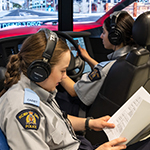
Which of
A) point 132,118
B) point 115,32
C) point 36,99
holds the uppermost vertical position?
point 115,32

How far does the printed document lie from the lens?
3.12 ft

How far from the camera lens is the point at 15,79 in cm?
Answer: 95

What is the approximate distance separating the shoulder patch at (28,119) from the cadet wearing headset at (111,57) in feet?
2.09

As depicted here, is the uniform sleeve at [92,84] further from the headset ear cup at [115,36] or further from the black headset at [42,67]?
the black headset at [42,67]

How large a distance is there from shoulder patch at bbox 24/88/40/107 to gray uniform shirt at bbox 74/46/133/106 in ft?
1.85

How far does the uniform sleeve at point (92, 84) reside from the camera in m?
1.33

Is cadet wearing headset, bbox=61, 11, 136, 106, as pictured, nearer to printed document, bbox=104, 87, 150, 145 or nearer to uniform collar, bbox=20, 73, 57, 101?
printed document, bbox=104, 87, 150, 145

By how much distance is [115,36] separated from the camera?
4.79 ft

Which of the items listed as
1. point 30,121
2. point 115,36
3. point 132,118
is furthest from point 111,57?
point 30,121

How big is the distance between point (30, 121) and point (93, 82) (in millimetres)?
680

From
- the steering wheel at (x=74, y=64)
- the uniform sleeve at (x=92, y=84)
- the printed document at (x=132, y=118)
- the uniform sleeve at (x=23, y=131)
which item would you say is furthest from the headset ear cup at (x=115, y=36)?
the uniform sleeve at (x=23, y=131)

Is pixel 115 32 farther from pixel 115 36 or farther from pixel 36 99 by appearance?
pixel 36 99

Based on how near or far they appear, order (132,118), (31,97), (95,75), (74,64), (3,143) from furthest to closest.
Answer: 1. (74,64)
2. (95,75)
3. (132,118)
4. (31,97)
5. (3,143)

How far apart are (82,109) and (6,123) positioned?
79cm
